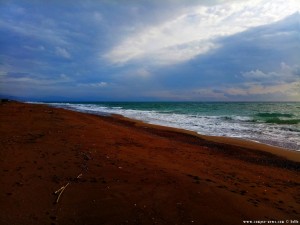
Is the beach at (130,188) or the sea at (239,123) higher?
the beach at (130,188)

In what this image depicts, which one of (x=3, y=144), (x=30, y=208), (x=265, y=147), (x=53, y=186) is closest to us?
(x=30, y=208)

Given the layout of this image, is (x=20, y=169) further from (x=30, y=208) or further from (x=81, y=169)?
(x=30, y=208)

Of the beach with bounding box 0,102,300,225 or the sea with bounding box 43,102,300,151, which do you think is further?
the sea with bounding box 43,102,300,151

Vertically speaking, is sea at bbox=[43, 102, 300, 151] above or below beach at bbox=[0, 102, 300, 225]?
below

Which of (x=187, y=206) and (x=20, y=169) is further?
(x=20, y=169)

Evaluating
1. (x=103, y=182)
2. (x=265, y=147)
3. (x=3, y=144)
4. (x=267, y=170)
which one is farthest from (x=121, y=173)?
(x=265, y=147)

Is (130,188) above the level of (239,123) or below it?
above

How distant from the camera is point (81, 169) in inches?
263

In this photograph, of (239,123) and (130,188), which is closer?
(130,188)

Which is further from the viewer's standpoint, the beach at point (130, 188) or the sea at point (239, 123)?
the sea at point (239, 123)

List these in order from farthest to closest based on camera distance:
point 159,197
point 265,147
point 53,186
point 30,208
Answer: point 265,147, point 53,186, point 159,197, point 30,208

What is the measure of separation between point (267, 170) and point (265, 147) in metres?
5.31

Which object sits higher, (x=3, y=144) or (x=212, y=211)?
(x=3, y=144)

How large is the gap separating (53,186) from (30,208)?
0.90 metres
